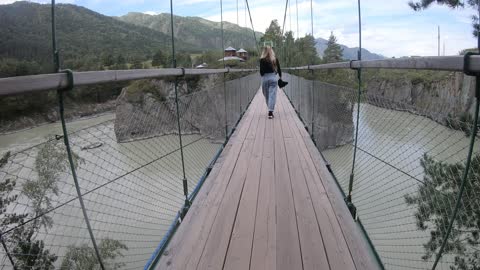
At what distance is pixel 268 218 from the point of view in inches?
67.2

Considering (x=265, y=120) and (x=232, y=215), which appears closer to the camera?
(x=232, y=215)

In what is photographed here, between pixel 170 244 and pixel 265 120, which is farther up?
pixel 265 120

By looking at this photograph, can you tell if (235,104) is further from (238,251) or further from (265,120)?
(238,251)

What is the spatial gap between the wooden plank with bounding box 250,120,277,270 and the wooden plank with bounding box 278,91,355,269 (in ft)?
0.71

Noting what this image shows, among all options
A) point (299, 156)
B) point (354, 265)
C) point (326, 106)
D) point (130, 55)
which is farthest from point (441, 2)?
point (354, 265)

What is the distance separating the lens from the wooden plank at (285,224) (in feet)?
4.31

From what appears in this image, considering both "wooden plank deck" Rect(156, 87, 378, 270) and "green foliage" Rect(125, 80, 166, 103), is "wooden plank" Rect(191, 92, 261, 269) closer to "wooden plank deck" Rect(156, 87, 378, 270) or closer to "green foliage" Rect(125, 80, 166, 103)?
"wooden plank deck" Rect(156, 87, 378, 270)

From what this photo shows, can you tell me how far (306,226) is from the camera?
5.28 feet

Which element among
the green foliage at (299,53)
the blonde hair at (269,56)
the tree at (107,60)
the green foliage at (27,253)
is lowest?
the green foliage at (27,253)

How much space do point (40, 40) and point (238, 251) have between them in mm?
1280


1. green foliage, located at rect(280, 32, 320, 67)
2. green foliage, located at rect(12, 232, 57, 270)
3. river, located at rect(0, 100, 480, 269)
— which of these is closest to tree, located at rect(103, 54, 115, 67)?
river, located at rect(0, 100, 480, 269)

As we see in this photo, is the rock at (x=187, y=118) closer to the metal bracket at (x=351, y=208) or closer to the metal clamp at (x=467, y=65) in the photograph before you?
the metal bracket at (x=351, y=208)

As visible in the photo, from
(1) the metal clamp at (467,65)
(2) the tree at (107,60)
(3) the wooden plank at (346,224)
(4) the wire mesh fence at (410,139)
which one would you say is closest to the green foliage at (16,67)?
(1) the metal clamp at (467,65)

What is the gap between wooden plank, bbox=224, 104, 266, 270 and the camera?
1.33m
